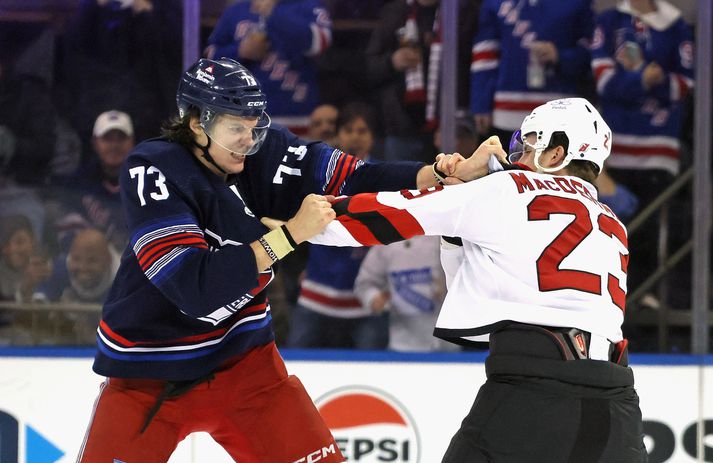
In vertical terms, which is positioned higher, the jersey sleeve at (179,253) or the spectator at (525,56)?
the spectator at (525,56)

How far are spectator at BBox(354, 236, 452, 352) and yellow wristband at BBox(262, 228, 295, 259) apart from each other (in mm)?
1773

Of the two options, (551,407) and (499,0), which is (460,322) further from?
(499,0)

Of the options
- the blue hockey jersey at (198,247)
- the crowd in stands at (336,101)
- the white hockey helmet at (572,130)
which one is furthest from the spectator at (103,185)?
the white hockey helmet at (572,130)

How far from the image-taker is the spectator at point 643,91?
14.4 ft

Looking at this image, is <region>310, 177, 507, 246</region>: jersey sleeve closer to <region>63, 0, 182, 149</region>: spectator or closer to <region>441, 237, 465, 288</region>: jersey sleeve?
<region>441, 237, 465, 288</region>: jersey sleeve

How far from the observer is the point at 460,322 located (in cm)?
247

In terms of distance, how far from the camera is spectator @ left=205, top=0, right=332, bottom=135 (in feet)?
14.6

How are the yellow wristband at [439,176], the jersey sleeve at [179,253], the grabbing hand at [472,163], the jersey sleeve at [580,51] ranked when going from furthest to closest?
the jersey sleeve at [580,51] → the yellow wristband at [439,176] → the grabbing hand at [472,163] → the jersey sleeve at [179,253]

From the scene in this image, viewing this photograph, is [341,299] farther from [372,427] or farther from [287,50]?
[287,50]

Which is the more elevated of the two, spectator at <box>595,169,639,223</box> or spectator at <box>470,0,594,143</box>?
spectator at <box>470,0,594,143</box>

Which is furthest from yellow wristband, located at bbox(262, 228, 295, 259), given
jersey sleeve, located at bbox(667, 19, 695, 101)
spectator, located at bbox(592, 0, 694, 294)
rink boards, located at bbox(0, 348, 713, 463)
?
jersey sleeve, located at bbox(667, 19, 695, 101)

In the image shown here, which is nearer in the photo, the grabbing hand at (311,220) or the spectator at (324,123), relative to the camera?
the grabbing hand at (311,220)

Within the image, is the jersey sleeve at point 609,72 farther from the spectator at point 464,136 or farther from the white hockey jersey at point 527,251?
the white hockey jersey at point 527,251

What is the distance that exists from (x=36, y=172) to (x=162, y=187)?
1959 mm
